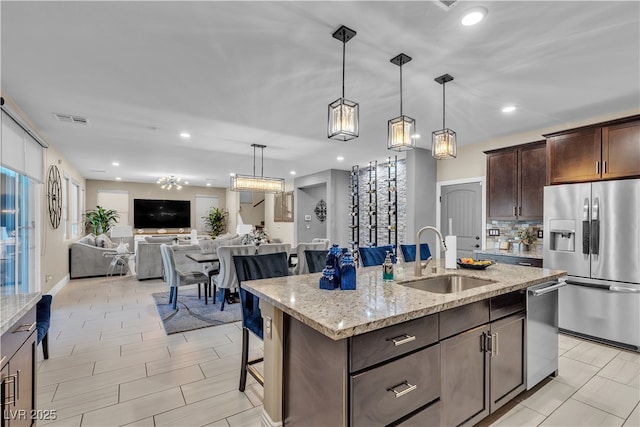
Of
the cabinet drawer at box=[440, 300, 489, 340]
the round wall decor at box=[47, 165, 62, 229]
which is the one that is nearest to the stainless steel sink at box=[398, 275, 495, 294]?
the cabinet drawer at box=[440, 300, 489, 340]

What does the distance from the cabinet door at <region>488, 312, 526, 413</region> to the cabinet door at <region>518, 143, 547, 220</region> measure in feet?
8.35

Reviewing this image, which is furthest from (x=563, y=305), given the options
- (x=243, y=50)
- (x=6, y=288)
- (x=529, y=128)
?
(x=6, y=288)

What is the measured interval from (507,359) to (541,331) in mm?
508

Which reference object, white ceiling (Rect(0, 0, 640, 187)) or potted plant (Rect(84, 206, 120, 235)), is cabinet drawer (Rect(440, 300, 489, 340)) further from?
potted plant (Rect(84, 206, 120, 235))

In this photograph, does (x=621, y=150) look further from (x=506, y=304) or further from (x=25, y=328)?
(x=25, y=328)

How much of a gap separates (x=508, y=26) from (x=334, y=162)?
4.99 meters

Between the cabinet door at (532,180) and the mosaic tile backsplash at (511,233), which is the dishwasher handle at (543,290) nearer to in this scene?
the cabinet door at (532,180)

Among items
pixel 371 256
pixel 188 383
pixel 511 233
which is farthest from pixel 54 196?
pixel 511 233

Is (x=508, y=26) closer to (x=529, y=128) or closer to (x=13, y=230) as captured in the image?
(x=529, y=128)

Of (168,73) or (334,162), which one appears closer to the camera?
(168,73)

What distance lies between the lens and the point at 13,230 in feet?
11.9

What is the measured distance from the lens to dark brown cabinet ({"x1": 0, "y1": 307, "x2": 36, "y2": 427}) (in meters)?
1.36

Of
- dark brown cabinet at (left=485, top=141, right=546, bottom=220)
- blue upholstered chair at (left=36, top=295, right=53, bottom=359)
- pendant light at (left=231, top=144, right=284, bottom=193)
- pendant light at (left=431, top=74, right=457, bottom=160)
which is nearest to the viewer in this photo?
blue upholstered chair at (left=36, top=295, right=53, bottom=359)

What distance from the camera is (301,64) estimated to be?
2.59 metres
